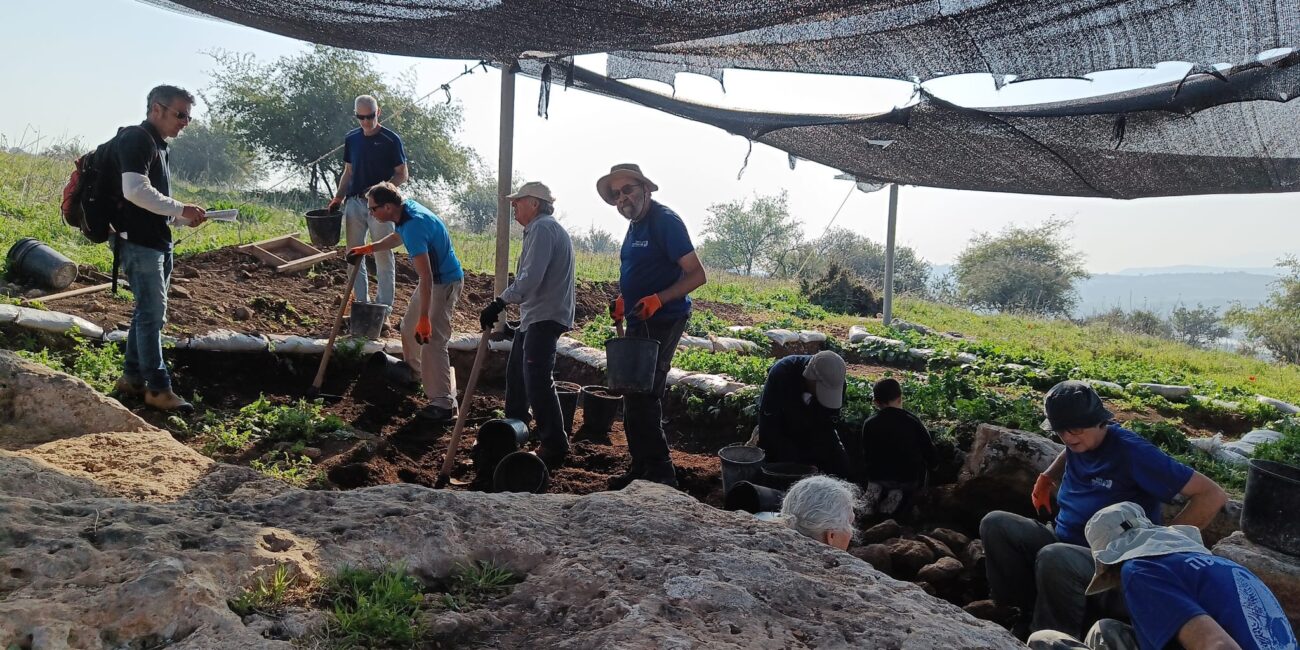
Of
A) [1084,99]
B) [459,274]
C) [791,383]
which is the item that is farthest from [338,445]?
[1084,99]

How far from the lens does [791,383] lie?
5.02m

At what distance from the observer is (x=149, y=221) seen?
15.8 feet

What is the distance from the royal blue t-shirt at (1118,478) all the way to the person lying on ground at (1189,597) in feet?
2.71

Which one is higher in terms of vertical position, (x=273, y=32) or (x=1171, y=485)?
(x=273, y=32)

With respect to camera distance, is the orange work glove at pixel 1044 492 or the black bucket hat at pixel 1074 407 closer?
the black bucket hat at pixel 1074 407

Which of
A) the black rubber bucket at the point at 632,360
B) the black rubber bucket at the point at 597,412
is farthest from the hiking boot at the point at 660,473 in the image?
the black rubber bucket at the point at 597,412

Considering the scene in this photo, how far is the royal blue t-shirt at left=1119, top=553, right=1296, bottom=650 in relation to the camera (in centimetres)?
221

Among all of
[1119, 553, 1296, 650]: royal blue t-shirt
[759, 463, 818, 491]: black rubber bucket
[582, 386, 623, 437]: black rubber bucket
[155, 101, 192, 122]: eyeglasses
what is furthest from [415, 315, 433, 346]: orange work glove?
[1119, 553, 1296, 650]: royal blue t-shirt

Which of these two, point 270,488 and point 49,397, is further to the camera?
point 49,397

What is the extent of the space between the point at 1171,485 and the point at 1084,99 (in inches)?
187

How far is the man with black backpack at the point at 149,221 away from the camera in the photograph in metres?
4.66

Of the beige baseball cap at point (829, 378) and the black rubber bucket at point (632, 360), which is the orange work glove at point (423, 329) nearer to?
the black rubber bucket at point (632, 360)

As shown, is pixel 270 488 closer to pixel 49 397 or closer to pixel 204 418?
pixel 49 397

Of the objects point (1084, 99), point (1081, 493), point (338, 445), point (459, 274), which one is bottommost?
point (338, 445)
